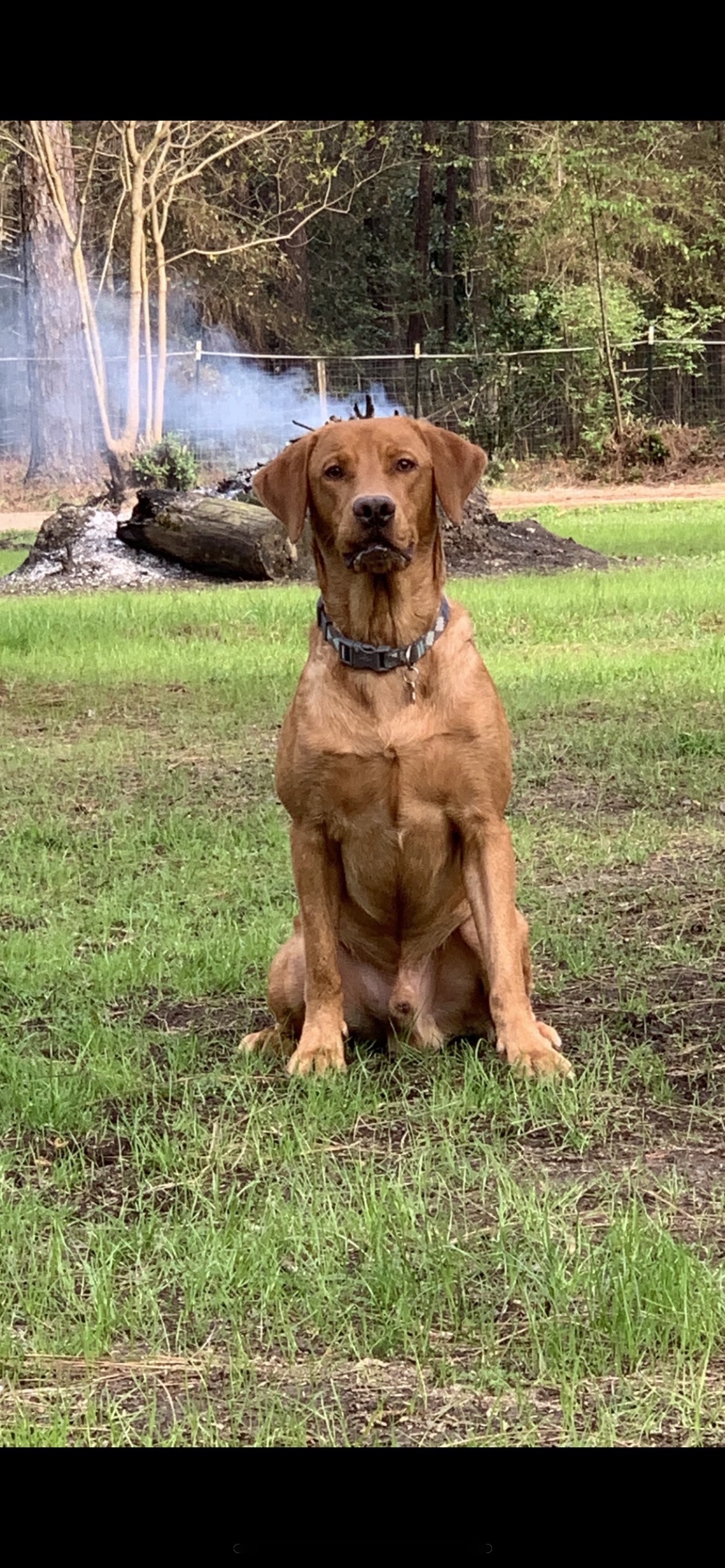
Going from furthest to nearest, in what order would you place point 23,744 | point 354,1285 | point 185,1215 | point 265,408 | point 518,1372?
point 265,408 → point 23,744 → point 185,1215 → point 354,1285 → point 518,1372

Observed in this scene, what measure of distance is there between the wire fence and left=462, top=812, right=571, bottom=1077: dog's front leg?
18.9m

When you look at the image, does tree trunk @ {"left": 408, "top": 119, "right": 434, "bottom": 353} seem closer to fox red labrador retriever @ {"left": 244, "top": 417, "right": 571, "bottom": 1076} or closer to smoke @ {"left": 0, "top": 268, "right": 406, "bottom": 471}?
smoke @ {"left": 0, "top": 268, "right": 406, "bottom": 471}

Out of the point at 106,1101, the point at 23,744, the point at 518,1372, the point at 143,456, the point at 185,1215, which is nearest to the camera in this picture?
the point at 518,1372

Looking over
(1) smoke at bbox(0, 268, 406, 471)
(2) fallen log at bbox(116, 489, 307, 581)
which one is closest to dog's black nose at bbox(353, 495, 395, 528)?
(2) fallen log at bbox(116, 489, 307, 581)

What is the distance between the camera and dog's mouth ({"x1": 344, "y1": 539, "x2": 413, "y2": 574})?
3.77 m

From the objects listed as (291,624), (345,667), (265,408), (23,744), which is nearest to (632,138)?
(265,408)

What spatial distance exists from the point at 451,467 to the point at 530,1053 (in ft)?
4.12

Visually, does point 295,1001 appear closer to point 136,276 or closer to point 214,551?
point 214,551

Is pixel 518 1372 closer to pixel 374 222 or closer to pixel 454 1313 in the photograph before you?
pixel 454 1313

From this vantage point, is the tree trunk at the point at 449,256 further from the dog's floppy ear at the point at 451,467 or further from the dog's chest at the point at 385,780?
the dog's chest at the point at 385,780

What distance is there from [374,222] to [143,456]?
33.3ft

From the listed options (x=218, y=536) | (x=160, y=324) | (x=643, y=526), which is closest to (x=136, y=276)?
(x=160, y=324)

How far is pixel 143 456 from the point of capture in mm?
20281

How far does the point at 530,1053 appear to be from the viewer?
3703mm
